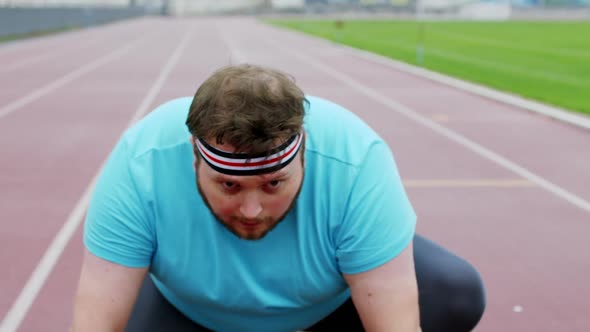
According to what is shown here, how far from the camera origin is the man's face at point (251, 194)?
202 cm

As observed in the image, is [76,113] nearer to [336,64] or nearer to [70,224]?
[70,224]

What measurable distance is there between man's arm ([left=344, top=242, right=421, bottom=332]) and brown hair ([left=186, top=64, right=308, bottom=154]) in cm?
55

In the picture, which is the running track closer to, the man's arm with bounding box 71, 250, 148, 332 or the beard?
the man's arm with bounding box 71, 250, 148, 332

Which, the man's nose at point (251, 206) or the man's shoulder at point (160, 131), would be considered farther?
the man's shoulder at point (160, 131)

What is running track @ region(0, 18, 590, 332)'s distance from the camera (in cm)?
436

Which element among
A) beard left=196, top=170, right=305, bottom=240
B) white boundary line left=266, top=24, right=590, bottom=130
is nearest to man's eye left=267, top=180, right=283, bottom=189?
beard left=196, top=170, right=305, bottom=240

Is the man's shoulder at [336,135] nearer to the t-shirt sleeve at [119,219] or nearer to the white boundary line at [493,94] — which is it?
the t-shirt sleeve at [119,219]

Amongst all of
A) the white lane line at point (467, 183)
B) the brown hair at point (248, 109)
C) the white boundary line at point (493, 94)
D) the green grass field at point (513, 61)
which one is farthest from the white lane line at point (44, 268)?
Answer: the green grass field at point (513, 61)

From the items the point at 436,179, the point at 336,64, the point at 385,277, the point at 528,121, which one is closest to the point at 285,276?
the point at 385,277

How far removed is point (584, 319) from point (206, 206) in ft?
8.33

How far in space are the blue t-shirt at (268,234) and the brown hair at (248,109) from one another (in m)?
0.36

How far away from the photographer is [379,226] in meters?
2.20

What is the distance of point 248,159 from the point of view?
6.37ft

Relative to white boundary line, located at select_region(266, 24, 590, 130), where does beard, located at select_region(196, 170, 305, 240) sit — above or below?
above
